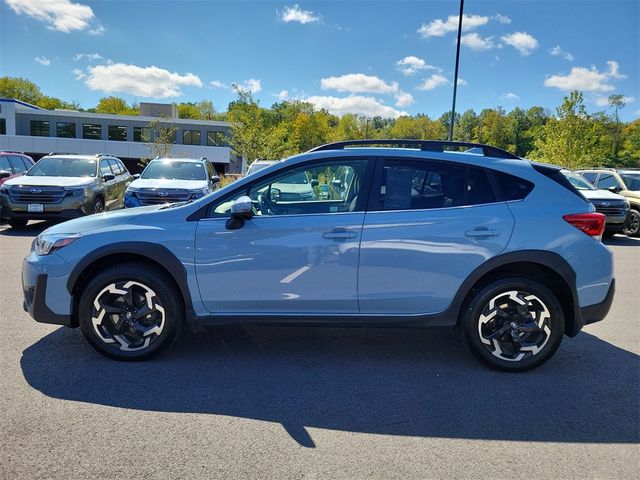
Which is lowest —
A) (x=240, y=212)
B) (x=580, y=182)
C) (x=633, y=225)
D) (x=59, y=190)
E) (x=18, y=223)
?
(x=18, y=223)

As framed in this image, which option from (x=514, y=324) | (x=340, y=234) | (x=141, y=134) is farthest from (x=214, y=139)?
(x=514, y=324)

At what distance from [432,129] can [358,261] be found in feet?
321

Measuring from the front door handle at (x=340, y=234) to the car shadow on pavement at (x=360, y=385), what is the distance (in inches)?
42.3

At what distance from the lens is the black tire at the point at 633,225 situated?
14.1m

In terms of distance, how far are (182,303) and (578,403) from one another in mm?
3063

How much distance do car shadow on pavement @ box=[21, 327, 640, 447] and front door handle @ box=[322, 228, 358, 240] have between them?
1.07 metres

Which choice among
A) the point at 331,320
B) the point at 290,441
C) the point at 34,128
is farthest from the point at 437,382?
the point at 34,128

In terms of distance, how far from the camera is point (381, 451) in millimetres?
2934

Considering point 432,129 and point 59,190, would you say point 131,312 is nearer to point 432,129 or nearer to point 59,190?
point 59,190

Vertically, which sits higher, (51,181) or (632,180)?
(632,180)

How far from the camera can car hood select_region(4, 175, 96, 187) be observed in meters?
11.1

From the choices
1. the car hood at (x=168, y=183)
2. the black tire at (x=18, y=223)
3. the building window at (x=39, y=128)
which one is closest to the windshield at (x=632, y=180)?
the car hood at (x=168, y=183)

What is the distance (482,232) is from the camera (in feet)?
12.9

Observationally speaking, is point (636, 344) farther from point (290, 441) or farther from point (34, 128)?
point (34, 128)
